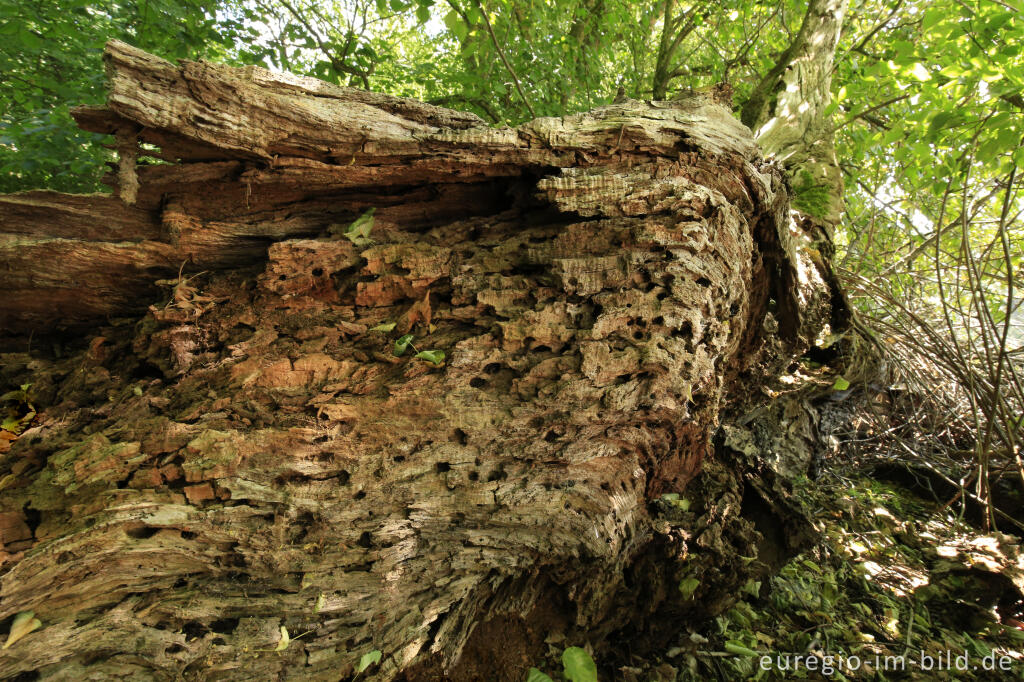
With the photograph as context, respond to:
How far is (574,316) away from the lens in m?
2.44

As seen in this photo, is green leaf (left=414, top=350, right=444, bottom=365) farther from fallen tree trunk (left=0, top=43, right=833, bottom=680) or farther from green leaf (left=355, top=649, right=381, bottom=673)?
green leaf (left=355, top=649, right=381, bottom=673)

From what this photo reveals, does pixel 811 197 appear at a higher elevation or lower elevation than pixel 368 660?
higher

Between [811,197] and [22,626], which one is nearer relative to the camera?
[22,626]

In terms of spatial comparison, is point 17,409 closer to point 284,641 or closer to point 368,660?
point 284,641

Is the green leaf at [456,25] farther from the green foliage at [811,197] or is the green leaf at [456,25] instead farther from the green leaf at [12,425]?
the green leaf at [12,425]

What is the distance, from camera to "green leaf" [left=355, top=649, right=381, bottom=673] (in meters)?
2.00

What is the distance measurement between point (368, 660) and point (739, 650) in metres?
2.20

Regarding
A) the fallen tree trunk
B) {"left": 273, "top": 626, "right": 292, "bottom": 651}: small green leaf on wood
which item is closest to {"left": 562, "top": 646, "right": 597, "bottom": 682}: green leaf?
the fallen tree trunk

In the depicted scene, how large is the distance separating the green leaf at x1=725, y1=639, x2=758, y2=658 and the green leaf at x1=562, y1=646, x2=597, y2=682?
112cm

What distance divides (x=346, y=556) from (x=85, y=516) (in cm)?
105

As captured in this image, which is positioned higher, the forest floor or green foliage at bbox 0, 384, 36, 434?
green foliage at bbox 0, 384, 36, 434

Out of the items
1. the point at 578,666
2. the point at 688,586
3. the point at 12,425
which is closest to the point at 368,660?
the point at 578,666

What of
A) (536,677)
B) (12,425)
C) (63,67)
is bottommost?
(536,677)

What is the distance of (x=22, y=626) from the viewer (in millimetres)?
1756
